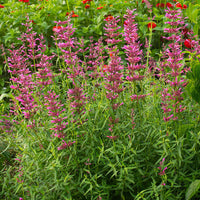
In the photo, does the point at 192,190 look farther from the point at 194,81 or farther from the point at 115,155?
the point at 194,81

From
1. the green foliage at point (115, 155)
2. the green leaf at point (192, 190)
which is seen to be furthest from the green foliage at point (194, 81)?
the green leaf at point (192, 190)

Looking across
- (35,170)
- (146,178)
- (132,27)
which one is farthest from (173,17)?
(35,170)

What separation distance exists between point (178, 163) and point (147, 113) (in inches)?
20.1

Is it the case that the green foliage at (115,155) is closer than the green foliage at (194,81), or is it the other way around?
the green foliage at (194,81)

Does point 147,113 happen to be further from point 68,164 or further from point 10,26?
point 10,26

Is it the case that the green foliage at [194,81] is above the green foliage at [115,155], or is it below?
above

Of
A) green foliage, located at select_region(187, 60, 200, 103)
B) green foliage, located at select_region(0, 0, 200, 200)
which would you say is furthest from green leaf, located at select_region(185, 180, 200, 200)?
green foliage, located at select_region(187, 60, 200, 103)

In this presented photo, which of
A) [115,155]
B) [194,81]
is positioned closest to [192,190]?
[115,155]

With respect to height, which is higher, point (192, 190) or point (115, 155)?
point (115, 155)

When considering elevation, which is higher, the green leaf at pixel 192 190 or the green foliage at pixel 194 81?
the green foliage at pixel 194 81

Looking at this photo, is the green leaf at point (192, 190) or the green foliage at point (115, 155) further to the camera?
the green foliage at point (115, 155)

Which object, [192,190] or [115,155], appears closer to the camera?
[192,190]

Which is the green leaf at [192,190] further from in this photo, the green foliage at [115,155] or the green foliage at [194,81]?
the green foliage at [194,81]

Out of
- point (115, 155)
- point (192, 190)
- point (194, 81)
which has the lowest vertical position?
point (192, 190)
